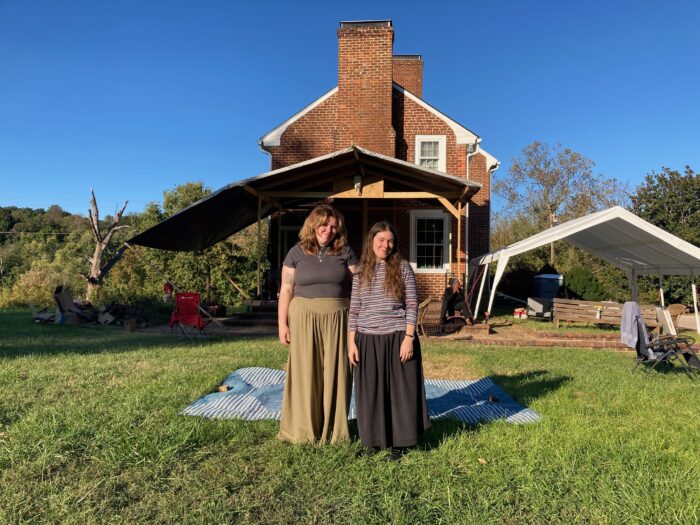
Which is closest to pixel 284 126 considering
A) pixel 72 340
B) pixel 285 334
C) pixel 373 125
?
pixel 373 125

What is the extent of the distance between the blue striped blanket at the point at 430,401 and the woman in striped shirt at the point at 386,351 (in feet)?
3.17

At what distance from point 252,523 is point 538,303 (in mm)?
12719

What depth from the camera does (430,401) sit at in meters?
4.85

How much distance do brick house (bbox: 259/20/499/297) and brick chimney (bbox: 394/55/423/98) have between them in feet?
12.8

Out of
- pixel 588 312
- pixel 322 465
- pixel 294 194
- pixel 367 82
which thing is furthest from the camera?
pixel 367 82

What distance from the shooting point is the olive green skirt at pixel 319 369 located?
3348mm

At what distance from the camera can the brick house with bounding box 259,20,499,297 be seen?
13875mm

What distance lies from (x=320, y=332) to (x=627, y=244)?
10.6 m

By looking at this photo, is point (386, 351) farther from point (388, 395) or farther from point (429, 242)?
point (429, 242)

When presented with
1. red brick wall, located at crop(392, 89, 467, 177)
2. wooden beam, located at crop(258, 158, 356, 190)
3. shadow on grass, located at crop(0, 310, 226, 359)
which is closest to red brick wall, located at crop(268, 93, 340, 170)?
red brick wall, located at crop(392, 89, 467, 177)

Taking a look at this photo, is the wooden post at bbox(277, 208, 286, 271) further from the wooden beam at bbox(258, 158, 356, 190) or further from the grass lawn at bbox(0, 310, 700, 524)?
the grass lawn at bbox(0, 310, 700, 524)

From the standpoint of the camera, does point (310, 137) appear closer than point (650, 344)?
No

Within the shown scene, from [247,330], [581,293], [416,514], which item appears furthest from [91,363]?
[581,293]

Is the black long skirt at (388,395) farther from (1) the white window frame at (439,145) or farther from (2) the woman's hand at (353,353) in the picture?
(1) the white window frame at (439,145)
